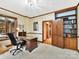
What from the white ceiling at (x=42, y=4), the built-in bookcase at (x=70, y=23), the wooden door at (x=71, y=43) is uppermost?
the white ceiling at (x=42, y=4)

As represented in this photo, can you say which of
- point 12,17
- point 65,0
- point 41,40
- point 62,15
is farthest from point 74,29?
point 12,17

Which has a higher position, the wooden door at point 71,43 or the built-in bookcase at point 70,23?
the built-in bookcase at point 70,23

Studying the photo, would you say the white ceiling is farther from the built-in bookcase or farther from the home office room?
the built-in bookcase

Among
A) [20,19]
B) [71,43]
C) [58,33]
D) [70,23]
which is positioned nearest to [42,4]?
[70,23]

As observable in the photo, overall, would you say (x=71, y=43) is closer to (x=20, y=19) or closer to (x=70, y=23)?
(x=70, y=23)

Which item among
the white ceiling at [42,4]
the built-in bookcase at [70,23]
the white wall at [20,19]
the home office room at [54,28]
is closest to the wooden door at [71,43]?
the home office room at [54,28]

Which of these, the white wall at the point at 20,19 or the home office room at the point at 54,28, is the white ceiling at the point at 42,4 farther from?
the white wall at the point at 20,19

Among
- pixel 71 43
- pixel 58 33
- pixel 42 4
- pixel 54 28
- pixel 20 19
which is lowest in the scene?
pixel 71 43

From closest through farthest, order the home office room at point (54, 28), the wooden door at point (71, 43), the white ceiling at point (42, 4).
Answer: the white ceiling at point (42, 4) < the home office room at point (54, 28) < the wooden door at point (71, 43)

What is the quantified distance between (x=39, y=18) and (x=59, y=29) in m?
2.95

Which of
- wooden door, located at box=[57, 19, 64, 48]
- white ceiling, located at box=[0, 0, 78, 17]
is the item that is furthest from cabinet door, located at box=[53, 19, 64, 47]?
white ceiling, located at box=[0, 0, 78, 17]

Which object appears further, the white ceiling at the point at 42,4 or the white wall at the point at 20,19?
the white wall at the point at 20,19

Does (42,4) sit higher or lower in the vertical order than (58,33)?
higher

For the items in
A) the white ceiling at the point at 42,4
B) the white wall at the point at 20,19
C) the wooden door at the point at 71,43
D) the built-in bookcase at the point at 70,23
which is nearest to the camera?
the white ceiling at the point at 42,4
